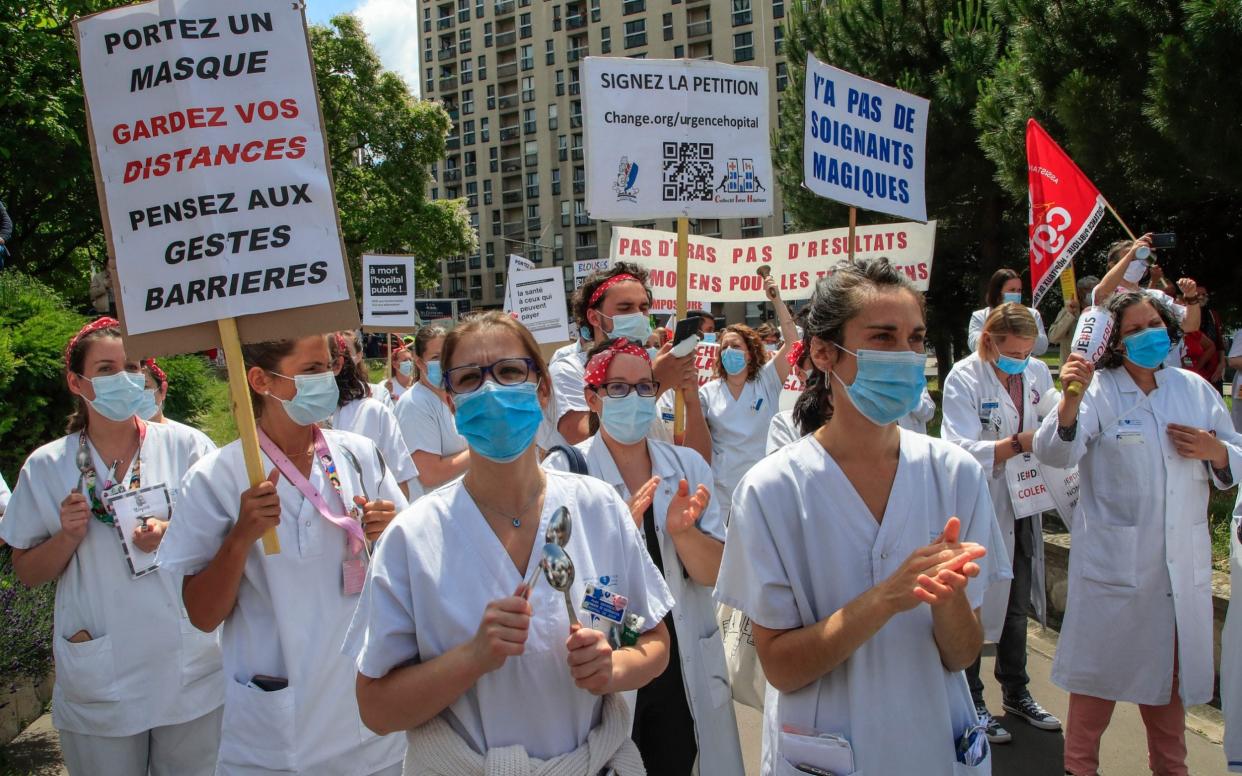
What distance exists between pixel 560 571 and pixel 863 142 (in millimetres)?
4924

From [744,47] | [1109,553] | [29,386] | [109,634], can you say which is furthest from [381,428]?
[744,47]

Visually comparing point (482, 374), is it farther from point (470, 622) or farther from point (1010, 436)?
point (1010, 436)

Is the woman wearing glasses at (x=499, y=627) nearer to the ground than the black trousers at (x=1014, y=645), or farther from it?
farther from it

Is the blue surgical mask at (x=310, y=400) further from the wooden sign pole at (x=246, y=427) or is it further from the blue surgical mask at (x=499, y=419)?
the blue surgical mask at (x=499, y=419)

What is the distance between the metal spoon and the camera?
1956 millimetres

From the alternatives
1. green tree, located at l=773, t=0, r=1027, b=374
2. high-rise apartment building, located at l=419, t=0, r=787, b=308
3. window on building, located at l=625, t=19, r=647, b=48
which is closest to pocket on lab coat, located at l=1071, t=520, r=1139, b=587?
green tree, located at l=773, t=0, r=1027, b=374

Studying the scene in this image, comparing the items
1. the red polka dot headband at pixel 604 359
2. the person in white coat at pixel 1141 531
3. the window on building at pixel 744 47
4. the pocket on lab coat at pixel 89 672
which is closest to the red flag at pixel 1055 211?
the person in white coat at pixel 1141 531

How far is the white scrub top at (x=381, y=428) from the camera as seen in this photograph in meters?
4.30

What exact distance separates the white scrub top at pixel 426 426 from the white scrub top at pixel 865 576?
360cm

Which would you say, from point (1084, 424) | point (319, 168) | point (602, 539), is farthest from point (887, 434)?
point (1084, 424)

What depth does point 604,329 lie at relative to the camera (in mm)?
4711

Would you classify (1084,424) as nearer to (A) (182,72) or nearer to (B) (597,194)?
(B) (597,194)

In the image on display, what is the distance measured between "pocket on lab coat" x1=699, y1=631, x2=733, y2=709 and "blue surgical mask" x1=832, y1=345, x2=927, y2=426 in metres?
1.12

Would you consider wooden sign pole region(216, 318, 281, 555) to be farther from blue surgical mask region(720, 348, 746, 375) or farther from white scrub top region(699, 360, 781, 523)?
blue surgical mask region(720, 348, 746, 375)
